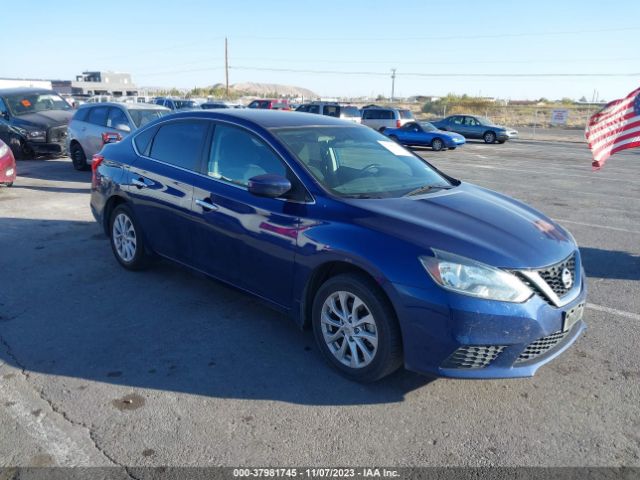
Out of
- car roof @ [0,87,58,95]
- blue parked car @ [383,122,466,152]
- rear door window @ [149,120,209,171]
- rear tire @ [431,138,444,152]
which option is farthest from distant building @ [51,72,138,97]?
rear door window @ [149,120,209,171]

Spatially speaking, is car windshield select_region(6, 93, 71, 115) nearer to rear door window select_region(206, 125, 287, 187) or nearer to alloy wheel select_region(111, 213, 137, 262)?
alloy wheel select_region(111, 213, 137, 262)

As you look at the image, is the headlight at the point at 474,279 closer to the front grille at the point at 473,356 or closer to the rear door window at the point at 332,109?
the front grille at the point at 473,356

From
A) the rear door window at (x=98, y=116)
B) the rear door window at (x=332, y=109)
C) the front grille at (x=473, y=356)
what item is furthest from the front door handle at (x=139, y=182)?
the rear door window at (x=332, y=109)

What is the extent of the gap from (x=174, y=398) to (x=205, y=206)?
5.41 ft

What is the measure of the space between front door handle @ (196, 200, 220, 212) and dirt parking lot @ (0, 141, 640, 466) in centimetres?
91

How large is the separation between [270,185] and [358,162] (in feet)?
3.25

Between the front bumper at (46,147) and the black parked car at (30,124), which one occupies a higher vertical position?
the black parked car at (30,124)

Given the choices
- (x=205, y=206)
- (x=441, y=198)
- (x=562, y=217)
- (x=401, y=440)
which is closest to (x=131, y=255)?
(x=205, y=206)

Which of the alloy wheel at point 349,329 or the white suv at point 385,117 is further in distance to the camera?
the white suv at point 385,117

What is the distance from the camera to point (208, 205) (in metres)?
4.39

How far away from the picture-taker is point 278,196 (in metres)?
3.84

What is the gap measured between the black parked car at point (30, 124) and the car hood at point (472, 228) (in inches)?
495

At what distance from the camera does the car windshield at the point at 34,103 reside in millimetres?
14203

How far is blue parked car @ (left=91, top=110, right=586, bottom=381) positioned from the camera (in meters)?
3.10
